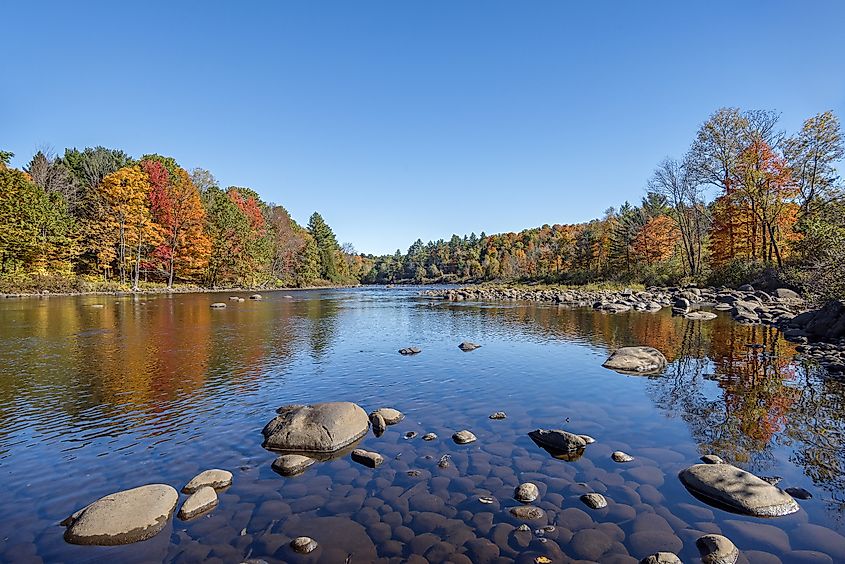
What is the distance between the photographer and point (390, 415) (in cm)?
742

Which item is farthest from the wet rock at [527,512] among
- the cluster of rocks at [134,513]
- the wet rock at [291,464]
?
the cluster of rocks at [134,513]

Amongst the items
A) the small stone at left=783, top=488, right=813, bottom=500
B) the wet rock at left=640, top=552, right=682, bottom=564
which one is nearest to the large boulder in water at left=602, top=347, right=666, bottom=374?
the small stone at left=783, top=488, right=813, bottom=500

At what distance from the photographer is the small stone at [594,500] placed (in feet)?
15.1

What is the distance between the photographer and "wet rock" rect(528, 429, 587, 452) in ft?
20.0

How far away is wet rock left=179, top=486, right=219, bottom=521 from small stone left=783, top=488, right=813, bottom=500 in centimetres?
649

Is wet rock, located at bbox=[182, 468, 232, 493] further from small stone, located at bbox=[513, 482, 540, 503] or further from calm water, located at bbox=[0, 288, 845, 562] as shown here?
small stone, located at bbox=[513, 482, 540, 503]

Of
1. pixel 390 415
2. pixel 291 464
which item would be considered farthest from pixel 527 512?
pixel 390 415

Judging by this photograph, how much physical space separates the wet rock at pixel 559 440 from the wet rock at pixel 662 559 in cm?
236

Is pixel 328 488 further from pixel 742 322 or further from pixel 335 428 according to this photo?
pixel 742 322

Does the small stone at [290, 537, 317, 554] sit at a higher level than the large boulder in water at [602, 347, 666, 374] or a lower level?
lower

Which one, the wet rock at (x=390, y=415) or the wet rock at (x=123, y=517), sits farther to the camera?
the wet rock at (x=390, y=415)

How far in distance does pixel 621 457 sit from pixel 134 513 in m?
5.80

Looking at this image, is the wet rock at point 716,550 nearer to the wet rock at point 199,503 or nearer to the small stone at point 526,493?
the small stone at point 526,493

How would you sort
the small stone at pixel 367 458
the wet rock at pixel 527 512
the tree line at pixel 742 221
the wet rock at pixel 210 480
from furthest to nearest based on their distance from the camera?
the tree line at pixel 742 221 → the small stone at pixel 367 458 → the wet rock at pixel 210 480 → the wet rock at pixel 527 512
